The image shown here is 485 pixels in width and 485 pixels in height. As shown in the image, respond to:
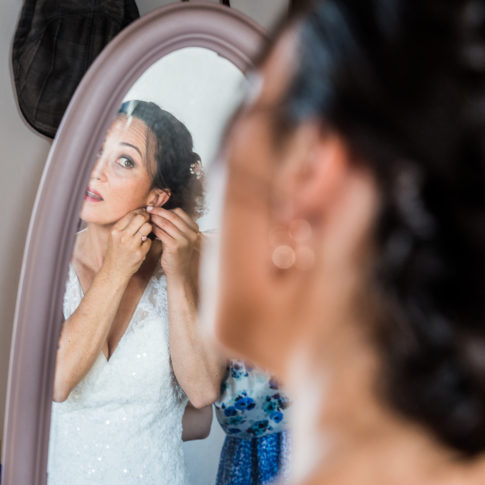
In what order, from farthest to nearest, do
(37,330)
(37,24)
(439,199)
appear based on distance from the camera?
(37,24)
(37,330)
(439,199)

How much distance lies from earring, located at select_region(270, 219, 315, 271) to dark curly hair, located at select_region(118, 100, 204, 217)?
36 centimetres

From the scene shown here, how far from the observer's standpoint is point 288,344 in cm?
25

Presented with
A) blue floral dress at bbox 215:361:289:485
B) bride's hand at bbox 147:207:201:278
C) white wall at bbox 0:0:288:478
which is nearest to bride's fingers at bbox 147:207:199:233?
bride's hand at bbox 147:207:201:278

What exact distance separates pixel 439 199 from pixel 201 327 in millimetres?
433

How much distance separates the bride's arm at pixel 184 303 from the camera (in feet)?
1.95

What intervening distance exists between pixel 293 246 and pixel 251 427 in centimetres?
43

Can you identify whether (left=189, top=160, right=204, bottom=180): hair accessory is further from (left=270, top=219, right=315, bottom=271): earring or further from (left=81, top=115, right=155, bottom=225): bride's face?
(left=270, top=219, right=315, bottom=271): earring

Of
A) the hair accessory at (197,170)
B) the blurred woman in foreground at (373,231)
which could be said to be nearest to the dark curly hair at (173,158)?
the hair accessory at (197,170)

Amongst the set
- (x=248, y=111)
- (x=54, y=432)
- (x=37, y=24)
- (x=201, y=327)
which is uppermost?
(x=37, y=24)

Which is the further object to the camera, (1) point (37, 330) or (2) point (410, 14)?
(1) point (37, 330)

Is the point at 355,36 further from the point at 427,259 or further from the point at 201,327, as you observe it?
the point at 201,327

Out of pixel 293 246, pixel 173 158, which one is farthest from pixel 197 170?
pixel 293 246

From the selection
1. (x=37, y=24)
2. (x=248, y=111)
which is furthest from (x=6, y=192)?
(x=248, y=111)

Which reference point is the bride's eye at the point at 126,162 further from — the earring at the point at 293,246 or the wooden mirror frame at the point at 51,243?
the earring at the point at 293,246
